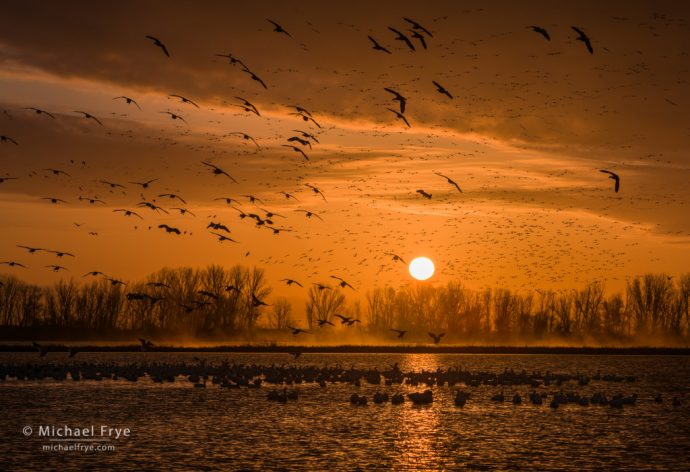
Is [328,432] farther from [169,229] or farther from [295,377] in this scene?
[295,377]

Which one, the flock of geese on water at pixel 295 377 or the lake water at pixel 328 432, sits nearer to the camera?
the lake water at pixel 328 432

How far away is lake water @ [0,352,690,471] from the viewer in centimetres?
3719

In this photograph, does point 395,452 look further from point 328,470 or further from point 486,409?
point 486,409

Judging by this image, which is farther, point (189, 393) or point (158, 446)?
point (189, 393)

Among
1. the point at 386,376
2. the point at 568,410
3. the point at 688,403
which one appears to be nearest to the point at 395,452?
the point at 568,410

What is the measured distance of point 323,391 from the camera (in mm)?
70375

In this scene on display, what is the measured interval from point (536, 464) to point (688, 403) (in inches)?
1408

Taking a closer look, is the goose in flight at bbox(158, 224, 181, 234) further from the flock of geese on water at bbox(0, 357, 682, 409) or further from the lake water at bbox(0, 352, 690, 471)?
the flock of geese on water at bbox(0, 357, 682, 409)

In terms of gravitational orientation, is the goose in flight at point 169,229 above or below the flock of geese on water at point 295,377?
above

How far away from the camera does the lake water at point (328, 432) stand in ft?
122

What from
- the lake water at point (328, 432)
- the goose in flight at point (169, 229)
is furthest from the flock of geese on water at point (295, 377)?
the goose in flight at point (169, 229)

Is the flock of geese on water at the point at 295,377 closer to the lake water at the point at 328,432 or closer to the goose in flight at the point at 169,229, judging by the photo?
the lake water at the point at 328,432

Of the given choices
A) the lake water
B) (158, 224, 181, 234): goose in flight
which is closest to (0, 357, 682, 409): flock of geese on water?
the lake water

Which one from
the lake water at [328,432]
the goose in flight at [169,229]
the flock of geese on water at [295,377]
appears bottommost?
the lake water at [328,432]
